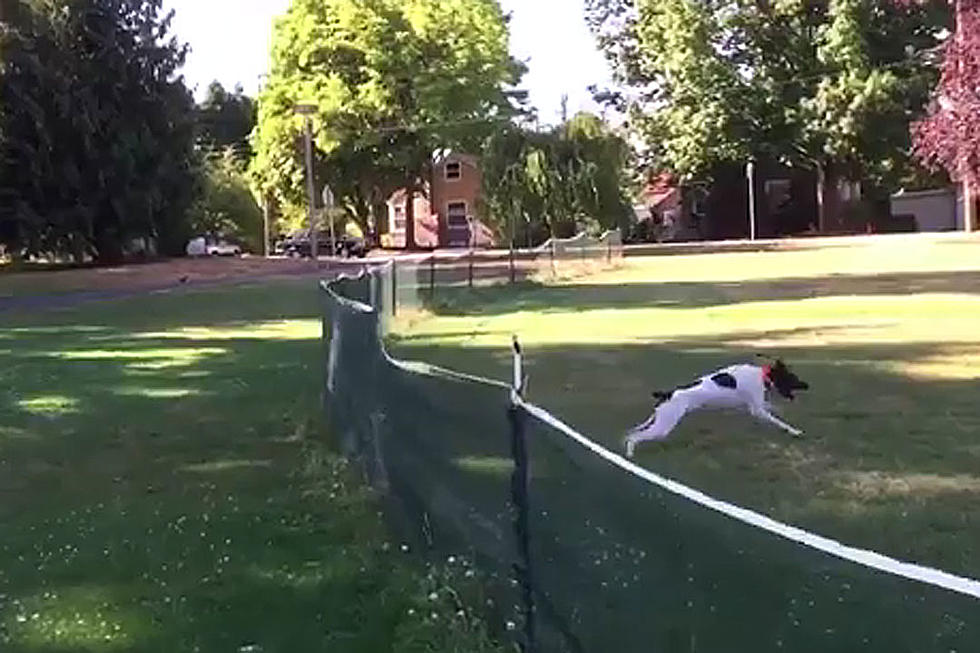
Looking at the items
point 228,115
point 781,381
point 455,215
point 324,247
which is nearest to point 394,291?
point 781,381

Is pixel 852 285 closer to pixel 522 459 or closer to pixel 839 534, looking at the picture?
pixel 839 534

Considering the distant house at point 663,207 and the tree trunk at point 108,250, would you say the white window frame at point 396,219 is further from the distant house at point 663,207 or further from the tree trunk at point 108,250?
the tree trunk at point 108,250

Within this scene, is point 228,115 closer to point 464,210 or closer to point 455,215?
point 455,215

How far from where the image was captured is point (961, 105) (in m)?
18.9

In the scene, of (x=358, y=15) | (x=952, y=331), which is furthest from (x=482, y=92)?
(x=952, y=331)

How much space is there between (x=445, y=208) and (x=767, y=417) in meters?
78.3

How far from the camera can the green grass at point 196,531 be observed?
21.0ft

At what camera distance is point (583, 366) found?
662 inches

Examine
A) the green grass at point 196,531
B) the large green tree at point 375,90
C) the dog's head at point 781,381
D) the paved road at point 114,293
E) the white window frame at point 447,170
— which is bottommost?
the green grass at point 196,531

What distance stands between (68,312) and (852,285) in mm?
17075

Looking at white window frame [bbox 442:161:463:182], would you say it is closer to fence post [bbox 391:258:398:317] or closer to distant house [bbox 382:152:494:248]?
distant house [bbox 382:152:494:248]

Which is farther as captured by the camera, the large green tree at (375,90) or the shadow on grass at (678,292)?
the large green tree at (375,90)

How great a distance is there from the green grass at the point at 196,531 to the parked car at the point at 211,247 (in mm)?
46595

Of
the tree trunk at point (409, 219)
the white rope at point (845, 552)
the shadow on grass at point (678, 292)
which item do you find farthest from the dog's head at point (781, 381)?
the tree trunk at point (409, 219)
